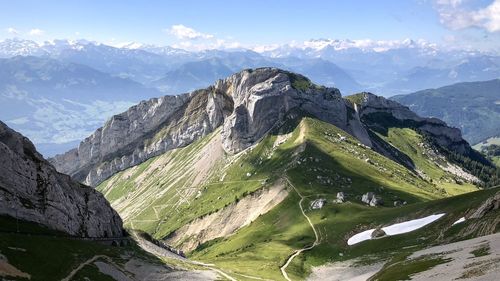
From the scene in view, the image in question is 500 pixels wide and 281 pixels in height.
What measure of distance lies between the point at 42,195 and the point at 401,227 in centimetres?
9413

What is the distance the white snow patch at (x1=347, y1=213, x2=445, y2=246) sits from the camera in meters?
135

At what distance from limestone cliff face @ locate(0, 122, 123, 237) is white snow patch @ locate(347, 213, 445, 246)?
2819 inches

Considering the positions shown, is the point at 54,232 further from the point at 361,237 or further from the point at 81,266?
the point at 361,237

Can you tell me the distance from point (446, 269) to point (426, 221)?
65.3 metres

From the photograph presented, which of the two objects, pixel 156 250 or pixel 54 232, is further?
pixel 156 250

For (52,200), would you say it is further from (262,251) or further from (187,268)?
(262,251)

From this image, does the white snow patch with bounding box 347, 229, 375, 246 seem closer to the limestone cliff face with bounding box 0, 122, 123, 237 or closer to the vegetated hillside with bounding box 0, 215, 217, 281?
the vegetated hillside with bounding box 0, 215, 217, 281

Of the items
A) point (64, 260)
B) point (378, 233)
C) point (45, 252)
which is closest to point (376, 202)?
point (378, 233)

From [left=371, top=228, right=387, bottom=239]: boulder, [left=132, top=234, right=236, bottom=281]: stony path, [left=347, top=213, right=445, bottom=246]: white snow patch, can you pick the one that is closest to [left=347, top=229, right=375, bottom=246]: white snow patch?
[left=347, top=213, right=445, bottom=246]: white snow patch

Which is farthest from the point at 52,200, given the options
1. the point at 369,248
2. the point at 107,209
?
the point at 369,248

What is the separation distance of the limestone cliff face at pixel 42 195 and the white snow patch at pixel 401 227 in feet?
235

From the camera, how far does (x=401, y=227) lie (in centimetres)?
14012

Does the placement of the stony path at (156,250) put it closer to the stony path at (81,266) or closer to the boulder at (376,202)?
the stony path at (81,266)

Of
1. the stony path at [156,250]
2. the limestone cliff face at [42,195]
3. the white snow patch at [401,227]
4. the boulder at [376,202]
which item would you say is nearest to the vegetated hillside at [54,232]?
the limestone cliff face at [42,195]
